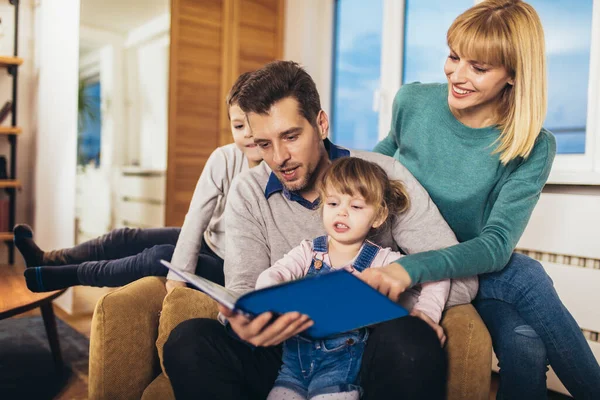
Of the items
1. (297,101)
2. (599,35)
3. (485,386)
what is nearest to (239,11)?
(599,35)

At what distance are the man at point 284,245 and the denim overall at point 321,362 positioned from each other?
0.04m

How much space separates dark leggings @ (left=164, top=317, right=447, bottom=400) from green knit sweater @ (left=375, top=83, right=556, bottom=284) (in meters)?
0.15

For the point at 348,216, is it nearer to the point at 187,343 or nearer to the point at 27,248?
the point at 187,343

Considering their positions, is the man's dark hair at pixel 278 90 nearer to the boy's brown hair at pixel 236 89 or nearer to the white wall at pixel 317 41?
the boy's brown hair at pixel 236 89

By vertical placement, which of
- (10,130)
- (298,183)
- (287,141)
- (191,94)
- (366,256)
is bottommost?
(366,256)

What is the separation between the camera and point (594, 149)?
2.29 m

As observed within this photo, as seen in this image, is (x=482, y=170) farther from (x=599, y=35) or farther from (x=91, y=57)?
(x=91, y=57)

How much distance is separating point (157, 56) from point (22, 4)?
1384mm

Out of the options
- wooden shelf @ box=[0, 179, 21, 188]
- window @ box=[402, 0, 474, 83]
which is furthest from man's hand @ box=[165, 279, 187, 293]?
wooden shelf @ box=[0, 179, 21, 188]

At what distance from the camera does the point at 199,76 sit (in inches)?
146

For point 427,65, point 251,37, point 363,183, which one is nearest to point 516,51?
point 363,183

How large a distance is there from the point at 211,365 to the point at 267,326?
0.61 feet

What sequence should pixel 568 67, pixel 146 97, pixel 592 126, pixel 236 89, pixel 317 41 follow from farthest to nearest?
pixel 146 97, pixel 317 41, pixel 568 67, pixel 592 126, pixel 236 89

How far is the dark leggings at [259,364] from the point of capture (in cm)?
107
